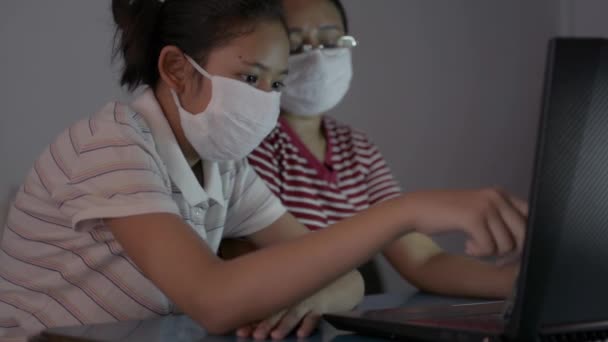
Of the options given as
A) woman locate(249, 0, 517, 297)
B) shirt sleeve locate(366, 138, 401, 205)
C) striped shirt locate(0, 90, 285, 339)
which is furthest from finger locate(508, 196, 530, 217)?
shirt sleeve locate(366, 138, 401, 205)

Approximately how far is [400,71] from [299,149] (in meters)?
0.97

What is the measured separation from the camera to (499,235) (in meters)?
0.67

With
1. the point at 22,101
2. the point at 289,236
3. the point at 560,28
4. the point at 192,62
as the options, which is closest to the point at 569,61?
the point at 192,62

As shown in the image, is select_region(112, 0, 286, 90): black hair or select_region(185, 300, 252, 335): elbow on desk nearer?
select_region(185, 300, 252, 335): elbow on desk

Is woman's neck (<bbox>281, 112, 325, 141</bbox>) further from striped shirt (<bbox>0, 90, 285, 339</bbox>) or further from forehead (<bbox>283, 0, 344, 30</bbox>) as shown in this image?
striped shirt (<bbox>0, 90, 285, 339</bbox>)

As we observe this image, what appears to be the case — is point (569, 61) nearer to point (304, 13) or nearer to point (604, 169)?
point (604, 169)

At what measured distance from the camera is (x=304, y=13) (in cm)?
176

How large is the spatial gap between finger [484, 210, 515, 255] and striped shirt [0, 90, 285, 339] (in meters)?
0.41

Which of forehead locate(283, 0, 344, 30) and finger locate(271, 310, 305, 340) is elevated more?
forehead locate(283, 0, 344, 30)

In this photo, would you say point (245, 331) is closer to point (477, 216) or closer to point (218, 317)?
point (218, 317)

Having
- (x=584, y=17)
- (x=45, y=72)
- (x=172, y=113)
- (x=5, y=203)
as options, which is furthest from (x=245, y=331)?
(x=584, y=17)

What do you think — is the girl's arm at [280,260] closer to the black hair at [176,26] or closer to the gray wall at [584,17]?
the black hair at [176,26]

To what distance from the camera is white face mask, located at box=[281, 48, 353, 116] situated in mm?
1786

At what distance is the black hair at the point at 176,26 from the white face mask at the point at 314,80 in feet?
1.66
